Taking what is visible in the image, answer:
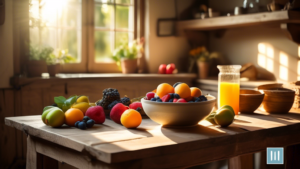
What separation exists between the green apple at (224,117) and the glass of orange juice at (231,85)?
30cm

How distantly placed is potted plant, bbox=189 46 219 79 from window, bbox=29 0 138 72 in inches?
29.9

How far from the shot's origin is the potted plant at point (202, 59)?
3.79m

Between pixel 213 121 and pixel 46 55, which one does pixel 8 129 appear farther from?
pixel 213 121

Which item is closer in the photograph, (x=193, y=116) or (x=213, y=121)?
(x=193, y=116)

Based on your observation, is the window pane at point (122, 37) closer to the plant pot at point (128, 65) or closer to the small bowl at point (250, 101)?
the plant pot at point (128, 65)

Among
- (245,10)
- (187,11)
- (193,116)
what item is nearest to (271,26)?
(245,10)

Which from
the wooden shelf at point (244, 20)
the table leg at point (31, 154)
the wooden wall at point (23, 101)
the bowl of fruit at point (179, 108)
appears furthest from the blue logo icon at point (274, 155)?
the wooden wall at point (23, 101)

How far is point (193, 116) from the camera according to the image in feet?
4.62

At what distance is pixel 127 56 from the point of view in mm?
3617

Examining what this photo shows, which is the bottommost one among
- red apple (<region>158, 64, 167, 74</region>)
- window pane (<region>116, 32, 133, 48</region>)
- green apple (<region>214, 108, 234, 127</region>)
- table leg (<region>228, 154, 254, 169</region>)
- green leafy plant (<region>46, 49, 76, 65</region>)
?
table leg (<region>228, 154, 254, 169</region>)

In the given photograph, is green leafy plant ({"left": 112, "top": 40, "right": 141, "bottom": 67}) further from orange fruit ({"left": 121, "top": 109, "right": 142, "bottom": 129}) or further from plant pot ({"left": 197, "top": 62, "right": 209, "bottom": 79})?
orange fruit ({"left": 121, "top": 109, "right": 142, "bottom": 129})

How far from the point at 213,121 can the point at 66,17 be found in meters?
2.36

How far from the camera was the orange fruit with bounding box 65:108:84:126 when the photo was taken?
4.81ft

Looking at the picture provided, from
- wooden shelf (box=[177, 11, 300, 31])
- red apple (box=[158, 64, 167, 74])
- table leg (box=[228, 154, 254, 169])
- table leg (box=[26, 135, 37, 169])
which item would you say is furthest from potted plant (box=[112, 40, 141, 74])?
table leg (box=[26, 135, 37, 169])
